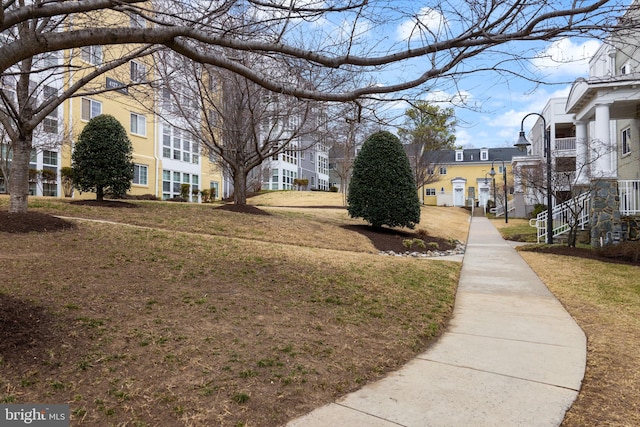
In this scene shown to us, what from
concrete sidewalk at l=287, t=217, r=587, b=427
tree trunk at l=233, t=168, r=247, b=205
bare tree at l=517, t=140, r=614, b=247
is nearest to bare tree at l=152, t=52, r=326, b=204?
tree trunk at l=233, t=168, r=247, b=205

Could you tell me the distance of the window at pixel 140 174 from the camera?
26.3m

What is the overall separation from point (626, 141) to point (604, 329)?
54.0 ft

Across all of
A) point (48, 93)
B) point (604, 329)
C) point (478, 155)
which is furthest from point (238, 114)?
point (478, 155)

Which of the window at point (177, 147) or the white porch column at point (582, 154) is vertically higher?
the window at point (177, 147)

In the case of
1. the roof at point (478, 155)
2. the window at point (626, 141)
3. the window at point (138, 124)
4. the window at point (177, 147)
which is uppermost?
the roof at point (478, 155)

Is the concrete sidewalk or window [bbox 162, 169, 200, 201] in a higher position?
window [bbox 162, 169, 200, 201]

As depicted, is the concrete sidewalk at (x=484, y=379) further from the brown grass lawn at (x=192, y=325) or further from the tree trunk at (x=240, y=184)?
the tree trunk at (x=240, y=184)

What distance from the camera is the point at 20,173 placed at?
8.53 m

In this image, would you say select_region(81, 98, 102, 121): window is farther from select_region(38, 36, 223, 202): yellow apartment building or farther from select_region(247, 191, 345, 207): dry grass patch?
select_region(247, 191, 345, 207): dry grass patch

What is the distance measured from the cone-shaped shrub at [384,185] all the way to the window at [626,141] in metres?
10.5

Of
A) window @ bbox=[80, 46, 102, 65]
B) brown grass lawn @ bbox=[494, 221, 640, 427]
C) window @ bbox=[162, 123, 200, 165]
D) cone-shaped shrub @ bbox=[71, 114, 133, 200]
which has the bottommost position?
brown grass lawn @ bbox=[494, 221, 640, 427]

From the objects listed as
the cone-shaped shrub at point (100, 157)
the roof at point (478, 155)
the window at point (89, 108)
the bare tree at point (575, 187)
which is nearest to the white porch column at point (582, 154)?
the bare tree at point (575, 187)

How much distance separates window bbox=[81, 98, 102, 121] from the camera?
22.8 metres

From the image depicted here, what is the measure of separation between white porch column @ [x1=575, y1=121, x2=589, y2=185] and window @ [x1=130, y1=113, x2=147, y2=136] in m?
24.4
